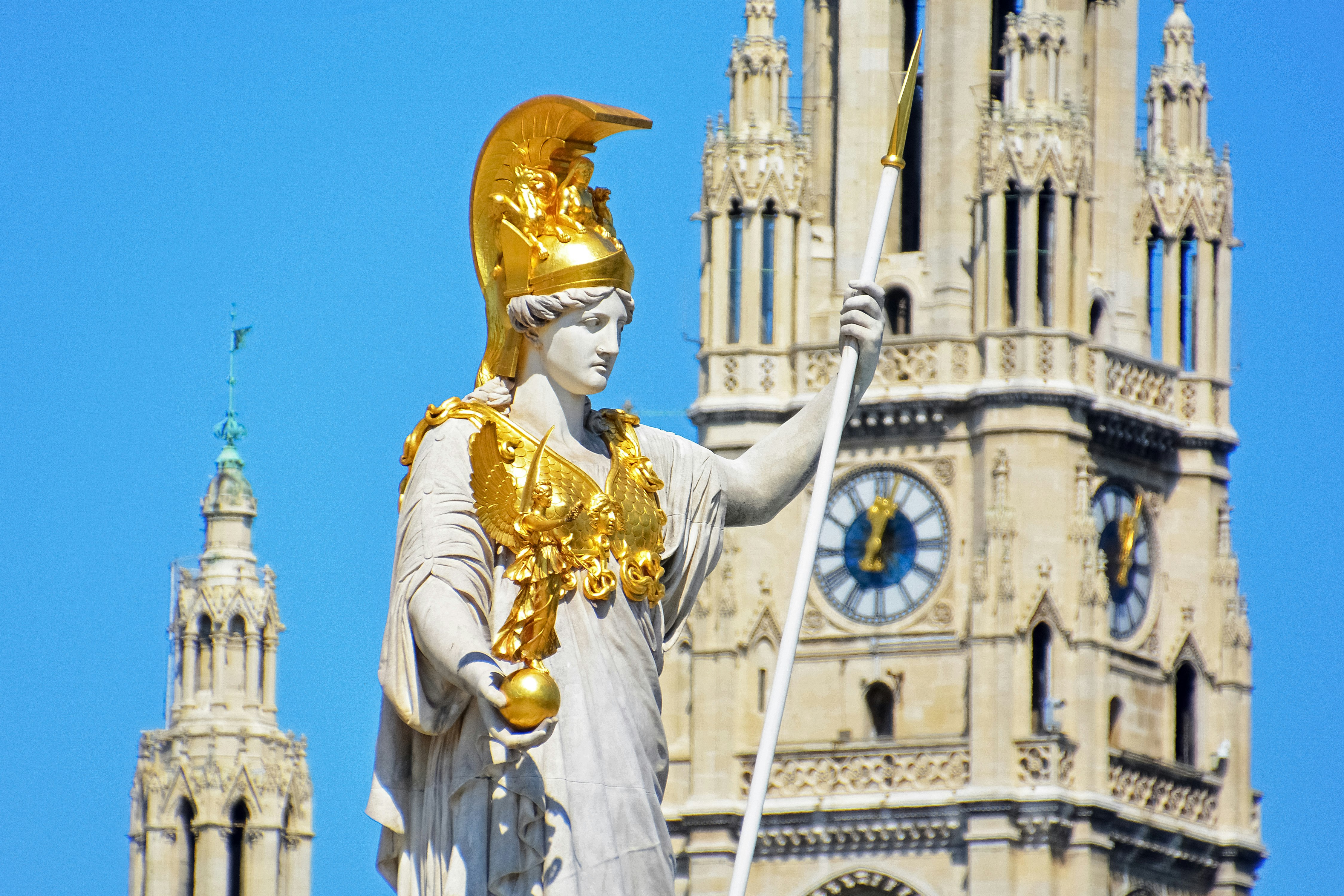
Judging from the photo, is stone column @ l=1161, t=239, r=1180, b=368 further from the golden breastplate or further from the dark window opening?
the golden breastplate

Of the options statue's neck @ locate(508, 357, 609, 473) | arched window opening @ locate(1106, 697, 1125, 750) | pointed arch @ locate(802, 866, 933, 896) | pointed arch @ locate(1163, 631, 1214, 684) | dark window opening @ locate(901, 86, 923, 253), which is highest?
dark window opening @ locate(901, 86, 923, 253)

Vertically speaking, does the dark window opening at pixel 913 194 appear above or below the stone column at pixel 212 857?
above

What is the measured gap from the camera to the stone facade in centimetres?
7788

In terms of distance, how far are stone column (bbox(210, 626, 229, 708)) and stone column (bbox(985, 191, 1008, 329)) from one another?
15839 millimetres

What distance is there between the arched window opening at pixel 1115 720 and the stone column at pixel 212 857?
1594 centimetres

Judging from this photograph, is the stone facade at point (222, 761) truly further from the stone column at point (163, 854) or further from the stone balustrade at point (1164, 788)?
the stone balustrade at point (1164, 788)

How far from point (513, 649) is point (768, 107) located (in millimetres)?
60038

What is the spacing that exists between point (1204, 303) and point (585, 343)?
61.3m

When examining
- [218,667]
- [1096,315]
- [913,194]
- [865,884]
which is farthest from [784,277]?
[218,667]

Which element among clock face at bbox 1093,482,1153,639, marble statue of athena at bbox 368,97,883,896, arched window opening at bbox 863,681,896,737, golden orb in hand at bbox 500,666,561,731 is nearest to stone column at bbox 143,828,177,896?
arched window opening at bbox 863,681,896,737

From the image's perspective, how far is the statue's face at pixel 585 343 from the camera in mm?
13109

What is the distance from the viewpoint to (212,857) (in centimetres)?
7738

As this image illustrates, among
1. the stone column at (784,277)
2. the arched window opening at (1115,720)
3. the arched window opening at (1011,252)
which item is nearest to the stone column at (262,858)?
the stone column at (784,277)

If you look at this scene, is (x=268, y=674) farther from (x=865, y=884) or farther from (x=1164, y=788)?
(x=1164, y=788)
